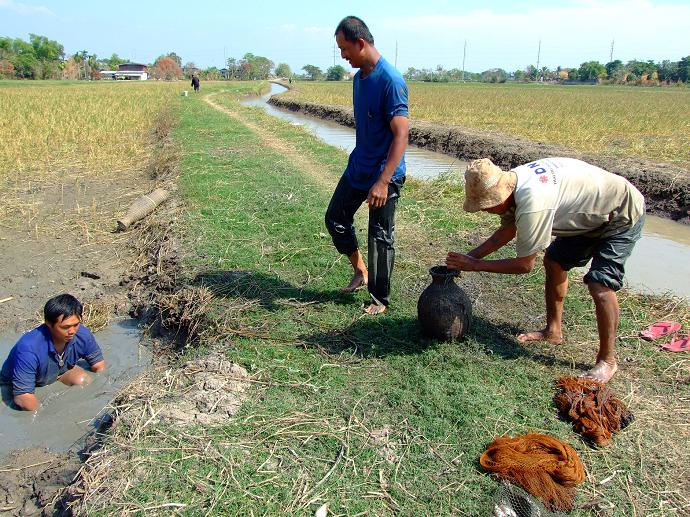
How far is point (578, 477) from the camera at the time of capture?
2.76 meters

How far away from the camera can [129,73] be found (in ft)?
358

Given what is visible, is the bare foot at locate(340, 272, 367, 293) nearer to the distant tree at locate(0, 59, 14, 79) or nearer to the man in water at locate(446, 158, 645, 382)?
the man in water at locate(446, 158, 645, 382)

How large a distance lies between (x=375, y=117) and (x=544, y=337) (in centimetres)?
207

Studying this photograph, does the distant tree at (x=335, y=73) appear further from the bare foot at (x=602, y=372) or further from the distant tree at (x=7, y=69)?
the bare foot at (x=602, y=372)

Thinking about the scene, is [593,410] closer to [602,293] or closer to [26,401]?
[602,293]

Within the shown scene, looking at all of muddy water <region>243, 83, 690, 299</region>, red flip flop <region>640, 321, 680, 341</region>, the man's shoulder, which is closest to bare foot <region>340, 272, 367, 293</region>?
red flip flop <region>640, 321, 680, 341</region>

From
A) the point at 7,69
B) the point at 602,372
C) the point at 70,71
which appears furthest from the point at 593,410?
the point at 70,71

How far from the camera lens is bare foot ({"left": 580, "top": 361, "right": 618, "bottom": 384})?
3.62 meters

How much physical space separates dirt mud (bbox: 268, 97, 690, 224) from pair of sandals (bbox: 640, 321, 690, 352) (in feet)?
19.6

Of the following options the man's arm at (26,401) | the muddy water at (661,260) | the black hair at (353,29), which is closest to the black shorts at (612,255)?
the black hair at (353,29)

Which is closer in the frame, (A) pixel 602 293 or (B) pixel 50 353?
(A) pixel 602 293

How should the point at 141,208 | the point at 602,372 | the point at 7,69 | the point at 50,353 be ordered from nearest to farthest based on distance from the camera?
the point at 602,372 → the point at 50,353 → the point at 141,208 → the point at 7,69

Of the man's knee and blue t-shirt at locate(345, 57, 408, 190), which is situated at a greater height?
blue t-shirt at locate(345, 57, 408, 190)

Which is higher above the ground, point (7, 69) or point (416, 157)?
point (7, 69)
